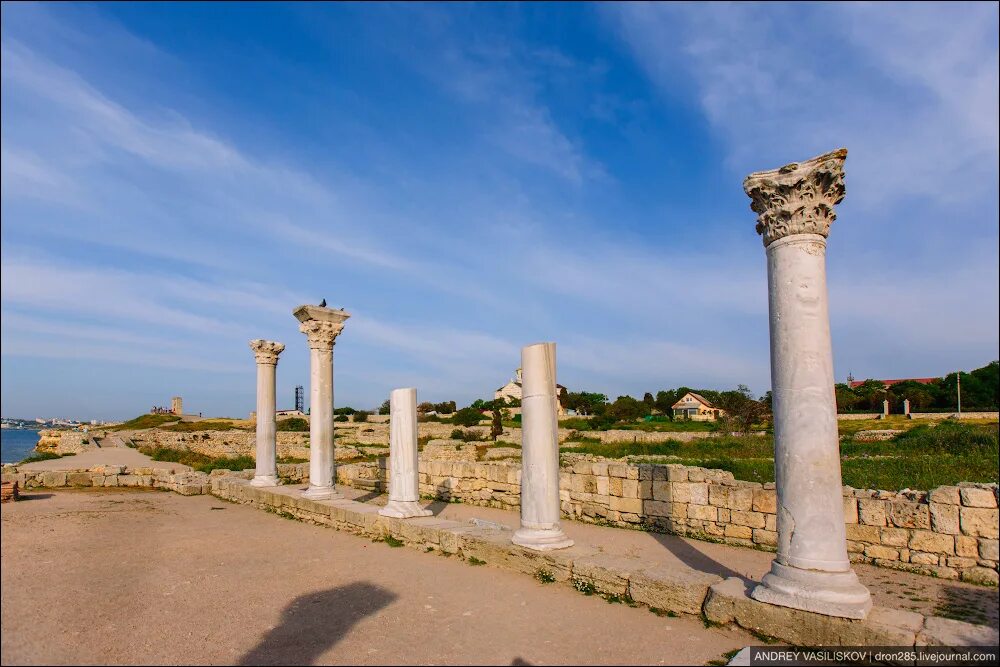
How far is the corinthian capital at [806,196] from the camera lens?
5.61 m

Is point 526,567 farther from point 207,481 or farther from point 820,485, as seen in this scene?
point 207,481

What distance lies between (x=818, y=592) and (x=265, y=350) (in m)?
13.6

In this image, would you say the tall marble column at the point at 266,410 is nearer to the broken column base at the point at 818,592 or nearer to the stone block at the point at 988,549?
the broken column base at the point at 818,592

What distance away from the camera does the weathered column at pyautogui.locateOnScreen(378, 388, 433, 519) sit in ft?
34.2

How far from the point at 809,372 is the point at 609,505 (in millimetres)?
7244

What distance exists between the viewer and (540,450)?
25.6ft

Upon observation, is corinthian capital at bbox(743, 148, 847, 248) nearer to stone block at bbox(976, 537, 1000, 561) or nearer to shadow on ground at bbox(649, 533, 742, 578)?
shadow on ground at bbox(649, 533, 742, 578)

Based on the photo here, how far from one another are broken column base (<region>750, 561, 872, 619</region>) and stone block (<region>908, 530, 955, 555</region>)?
416cm

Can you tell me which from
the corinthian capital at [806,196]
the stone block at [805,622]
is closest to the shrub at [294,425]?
the stone block at [805,622]

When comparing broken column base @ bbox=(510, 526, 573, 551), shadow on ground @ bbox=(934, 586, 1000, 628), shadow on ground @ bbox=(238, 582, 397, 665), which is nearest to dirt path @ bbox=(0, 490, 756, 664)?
shadow on ground @ bbox=(238, 582, 397, 665)

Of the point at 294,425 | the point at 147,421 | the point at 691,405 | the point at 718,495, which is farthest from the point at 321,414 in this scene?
the point at 691,405

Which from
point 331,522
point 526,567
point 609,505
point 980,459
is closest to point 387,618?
point 526,567

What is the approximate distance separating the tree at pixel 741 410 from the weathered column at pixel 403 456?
32.7 metres

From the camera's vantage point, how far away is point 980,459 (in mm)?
16531
